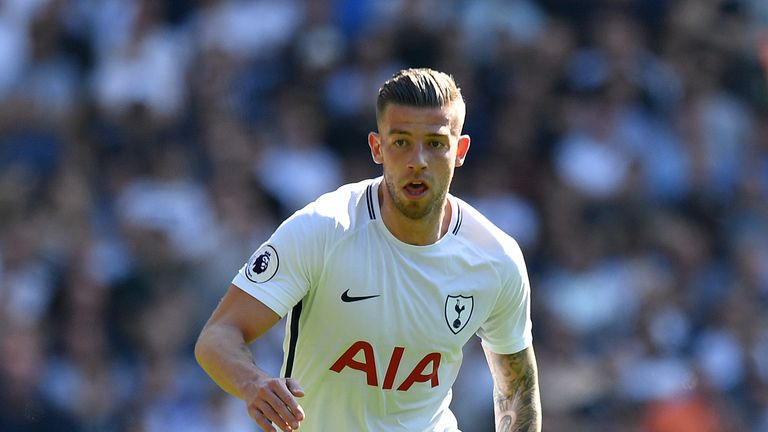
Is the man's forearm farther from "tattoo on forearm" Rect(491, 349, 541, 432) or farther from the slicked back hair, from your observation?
"tattoo on forearm" Rect(491, 349, 541, 432)

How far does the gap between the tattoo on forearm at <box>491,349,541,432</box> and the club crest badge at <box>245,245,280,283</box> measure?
4.06 feet

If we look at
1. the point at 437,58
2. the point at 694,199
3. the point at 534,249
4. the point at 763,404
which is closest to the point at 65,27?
the point at 437,58

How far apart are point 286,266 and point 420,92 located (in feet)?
2.95

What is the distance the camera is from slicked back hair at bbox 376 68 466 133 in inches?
217

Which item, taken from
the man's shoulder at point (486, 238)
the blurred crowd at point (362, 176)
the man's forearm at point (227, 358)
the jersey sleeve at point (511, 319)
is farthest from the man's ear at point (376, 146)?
the blurred crowd at point (362, 176)

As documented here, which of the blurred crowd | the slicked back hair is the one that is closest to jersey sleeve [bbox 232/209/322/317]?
the slicked back hair

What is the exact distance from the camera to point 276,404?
4.74 meters

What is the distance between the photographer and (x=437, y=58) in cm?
1175

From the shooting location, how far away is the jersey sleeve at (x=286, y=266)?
529 cm

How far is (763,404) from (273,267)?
6466mm

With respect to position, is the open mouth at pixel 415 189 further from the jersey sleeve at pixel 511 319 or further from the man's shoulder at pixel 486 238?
the jersey sleeve at pixel 511 319

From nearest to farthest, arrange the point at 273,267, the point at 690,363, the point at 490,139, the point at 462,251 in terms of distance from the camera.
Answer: the point at 273,267 < the point at 462,251 < the point at 690,363 < the point at 490,139

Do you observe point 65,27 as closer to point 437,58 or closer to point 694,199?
point 437,58

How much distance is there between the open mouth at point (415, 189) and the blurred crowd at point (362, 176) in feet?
15.1
